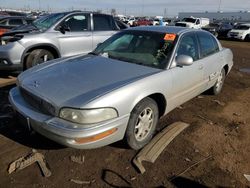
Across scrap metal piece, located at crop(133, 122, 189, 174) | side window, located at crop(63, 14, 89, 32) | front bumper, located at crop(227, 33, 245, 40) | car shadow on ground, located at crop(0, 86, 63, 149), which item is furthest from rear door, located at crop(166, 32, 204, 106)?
front bumper, located at crop(227, 33, 245, 40)

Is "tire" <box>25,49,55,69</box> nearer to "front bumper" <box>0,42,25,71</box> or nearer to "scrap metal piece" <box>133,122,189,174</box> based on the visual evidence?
"front bumper" <box>0,42,25,71</box>

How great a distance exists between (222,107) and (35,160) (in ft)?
12.2

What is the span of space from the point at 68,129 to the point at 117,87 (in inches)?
28.6

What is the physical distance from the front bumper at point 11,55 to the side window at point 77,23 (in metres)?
1.44

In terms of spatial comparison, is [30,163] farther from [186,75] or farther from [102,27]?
[102,27]

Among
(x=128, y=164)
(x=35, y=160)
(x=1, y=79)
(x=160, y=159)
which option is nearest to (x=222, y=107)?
(x=160, y=159)

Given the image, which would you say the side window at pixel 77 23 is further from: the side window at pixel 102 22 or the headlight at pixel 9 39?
the headlight at pixel 9 39

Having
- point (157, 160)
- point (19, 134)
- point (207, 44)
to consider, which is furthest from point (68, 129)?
point (207, 44)

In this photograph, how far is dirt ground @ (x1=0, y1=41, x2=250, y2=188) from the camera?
2.93 metres

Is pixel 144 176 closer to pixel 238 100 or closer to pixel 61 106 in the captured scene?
pixel 61 106

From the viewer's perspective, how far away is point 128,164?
3225 millimetres

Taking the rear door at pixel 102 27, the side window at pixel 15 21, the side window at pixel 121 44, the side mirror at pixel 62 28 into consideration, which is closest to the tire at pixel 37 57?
the side mirror at pixel 62 28

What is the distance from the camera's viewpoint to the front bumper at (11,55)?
6.17m

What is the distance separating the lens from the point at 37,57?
21.4 feet
